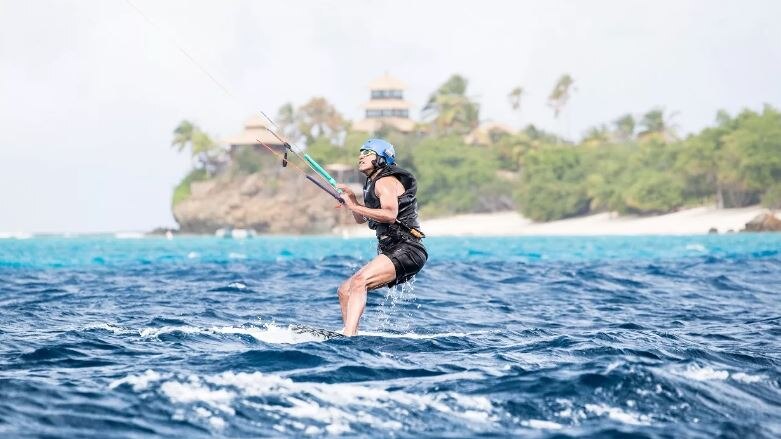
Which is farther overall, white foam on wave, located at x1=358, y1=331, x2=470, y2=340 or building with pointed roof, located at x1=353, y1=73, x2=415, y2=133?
building with pointed roof, located at x1=353, y1=73, x2=415, y2=133

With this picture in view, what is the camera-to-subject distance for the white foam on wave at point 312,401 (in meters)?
7.93

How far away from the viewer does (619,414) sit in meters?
8.21

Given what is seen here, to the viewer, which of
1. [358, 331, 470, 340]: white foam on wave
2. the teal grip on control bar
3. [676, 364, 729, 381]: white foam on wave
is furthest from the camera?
[358, 331, 470, 340]: white foam on wave

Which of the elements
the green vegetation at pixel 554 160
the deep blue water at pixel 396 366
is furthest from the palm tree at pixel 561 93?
the deep blue water at pixel 396 366

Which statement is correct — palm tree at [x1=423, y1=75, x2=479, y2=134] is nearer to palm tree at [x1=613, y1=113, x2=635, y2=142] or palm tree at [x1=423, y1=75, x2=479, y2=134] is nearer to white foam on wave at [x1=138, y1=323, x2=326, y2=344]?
palm tree at [x1=613, y1=113, x2=635, y2=142]

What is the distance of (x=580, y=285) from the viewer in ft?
73.4

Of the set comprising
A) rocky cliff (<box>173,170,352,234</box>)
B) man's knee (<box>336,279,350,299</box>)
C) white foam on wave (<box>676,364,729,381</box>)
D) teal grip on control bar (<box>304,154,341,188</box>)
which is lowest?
white foam on wave (<box>676,364,729,381</box>)

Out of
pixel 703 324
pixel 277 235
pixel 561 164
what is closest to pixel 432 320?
pixel 703 324

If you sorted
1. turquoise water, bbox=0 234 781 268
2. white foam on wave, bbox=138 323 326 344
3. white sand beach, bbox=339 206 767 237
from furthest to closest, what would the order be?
white sand beach, bbox=339 206 767 237 → turquoise water, bbox=0 234 781 268 → white foam on wave, bbox=138 323 326 344

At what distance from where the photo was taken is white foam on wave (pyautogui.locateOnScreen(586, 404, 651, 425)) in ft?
26.2

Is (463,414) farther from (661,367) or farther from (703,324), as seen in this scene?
(703,324)

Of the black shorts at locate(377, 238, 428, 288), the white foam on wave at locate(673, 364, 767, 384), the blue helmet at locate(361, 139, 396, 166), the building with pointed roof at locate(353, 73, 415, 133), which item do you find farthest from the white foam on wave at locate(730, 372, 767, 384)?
the building with pointed roof at locate(353, 73, 415, 133)

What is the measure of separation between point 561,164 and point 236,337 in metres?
116

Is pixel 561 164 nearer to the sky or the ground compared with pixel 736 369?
nearer to the sky
